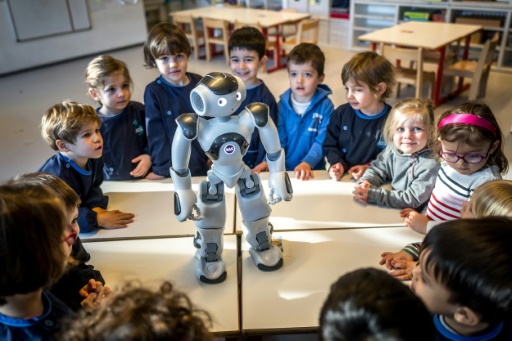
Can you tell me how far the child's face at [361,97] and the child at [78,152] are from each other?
1.06 m

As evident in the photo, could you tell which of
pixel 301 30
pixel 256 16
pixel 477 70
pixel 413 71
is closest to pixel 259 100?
pixel 413 71

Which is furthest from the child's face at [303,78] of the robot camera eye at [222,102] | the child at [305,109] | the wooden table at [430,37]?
the wooden table at [430,37]

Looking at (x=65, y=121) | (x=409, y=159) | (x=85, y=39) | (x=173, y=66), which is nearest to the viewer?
(x=65, y=121)

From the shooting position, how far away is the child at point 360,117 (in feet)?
6.27

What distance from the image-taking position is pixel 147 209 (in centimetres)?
175

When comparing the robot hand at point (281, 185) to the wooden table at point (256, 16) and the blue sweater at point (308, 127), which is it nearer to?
the blue sweater at point (308, 127)

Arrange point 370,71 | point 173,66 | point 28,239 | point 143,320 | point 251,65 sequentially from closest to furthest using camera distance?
point 143,320 → point 28,239 → point 370,71 → point 173,66 → point 251,65

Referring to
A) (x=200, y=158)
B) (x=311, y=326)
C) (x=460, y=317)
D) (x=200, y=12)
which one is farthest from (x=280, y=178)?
(x=200, y=12)

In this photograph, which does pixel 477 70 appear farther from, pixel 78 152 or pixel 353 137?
pixel 78 152

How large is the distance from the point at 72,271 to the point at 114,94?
38.4 inches

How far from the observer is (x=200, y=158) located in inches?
83.7

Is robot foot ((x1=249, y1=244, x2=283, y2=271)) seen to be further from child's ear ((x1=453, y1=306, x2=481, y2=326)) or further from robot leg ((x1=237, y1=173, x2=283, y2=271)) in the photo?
child's ear ((x1=453, y1=306, x2=481, y2=326))

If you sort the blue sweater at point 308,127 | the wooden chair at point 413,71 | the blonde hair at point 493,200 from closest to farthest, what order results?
the blonde hair at point 493,200, the blue sweater at point 308,127, the wooden chair at point 413,71

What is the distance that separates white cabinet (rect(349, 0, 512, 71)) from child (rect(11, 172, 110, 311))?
5.14 metres
